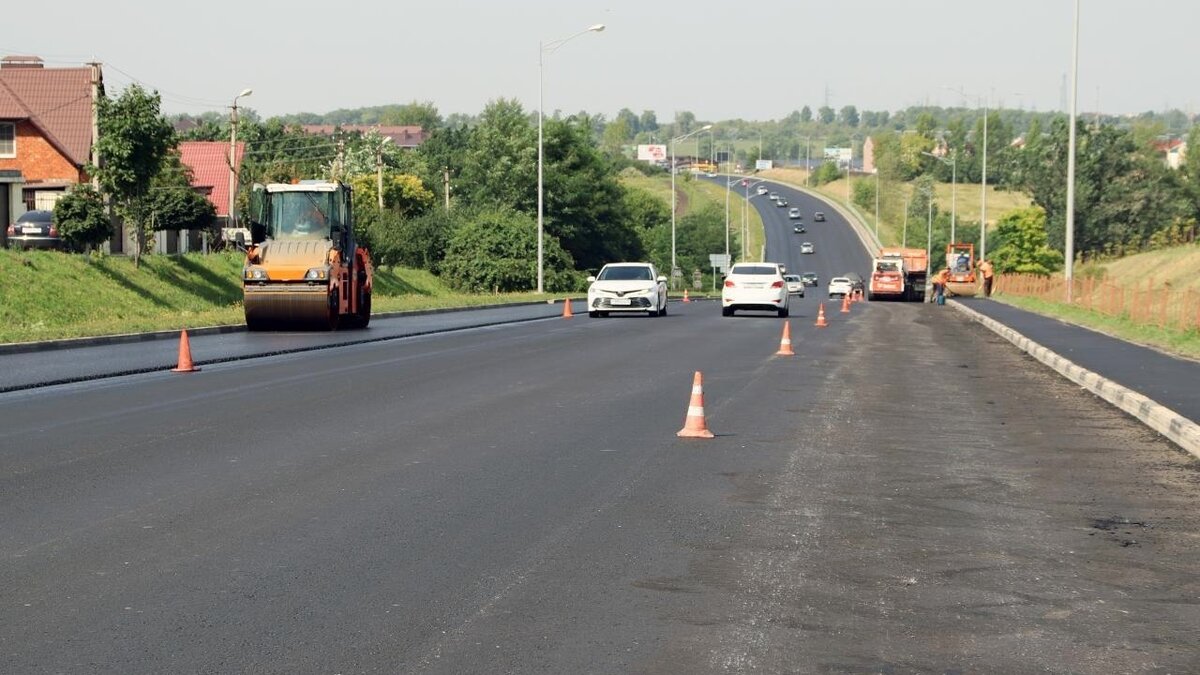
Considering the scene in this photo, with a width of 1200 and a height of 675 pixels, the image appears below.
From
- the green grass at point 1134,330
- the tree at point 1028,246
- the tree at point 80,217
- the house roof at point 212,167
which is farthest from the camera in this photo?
the tree at point 1028,246

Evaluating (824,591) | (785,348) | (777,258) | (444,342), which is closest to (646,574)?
(824,591)

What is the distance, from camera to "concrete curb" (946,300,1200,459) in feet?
47.5

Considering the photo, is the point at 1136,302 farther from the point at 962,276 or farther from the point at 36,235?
the point at 962,276

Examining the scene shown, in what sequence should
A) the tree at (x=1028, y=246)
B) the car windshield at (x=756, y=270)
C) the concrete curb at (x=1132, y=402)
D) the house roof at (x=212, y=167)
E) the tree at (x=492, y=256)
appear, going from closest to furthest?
1. the concrete curb at (x=1132, y=402)
2. the car windshield at (x=756, y=270)
3. the tree at (x=492, y=256)
4. the house roof at (x=212, y=167)
5. the tree at (x=1028, y=246)

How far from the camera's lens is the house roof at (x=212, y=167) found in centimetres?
8850

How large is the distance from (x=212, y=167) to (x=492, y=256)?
24558mm

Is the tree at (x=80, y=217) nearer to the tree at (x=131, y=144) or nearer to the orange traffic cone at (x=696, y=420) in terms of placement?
the tree at (x=131, y=144)

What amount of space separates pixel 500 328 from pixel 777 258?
113350mm

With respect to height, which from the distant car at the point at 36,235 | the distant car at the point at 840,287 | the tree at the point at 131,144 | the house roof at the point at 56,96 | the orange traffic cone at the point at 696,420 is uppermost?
the house roof at the point at 56,96

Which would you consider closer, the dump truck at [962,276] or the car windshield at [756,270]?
the car windshield at [756,270]

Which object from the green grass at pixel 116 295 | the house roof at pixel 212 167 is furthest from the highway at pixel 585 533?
the house roof at pixel 212 167

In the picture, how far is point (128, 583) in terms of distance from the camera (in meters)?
7.86

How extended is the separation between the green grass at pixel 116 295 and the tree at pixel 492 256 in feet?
62.0

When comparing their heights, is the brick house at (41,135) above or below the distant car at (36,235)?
above
